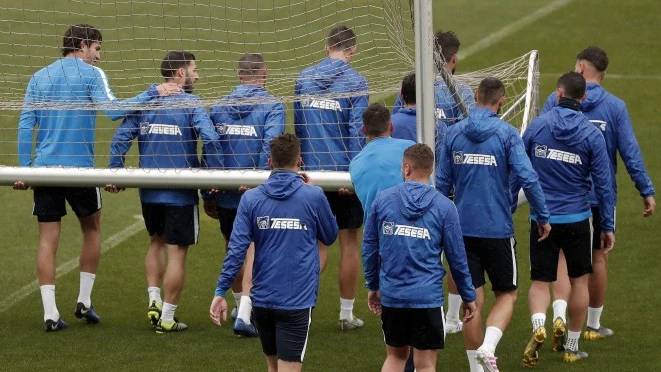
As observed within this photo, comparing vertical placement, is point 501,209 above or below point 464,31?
below

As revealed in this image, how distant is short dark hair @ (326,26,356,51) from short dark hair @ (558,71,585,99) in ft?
6.35

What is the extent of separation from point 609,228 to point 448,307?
1933mm

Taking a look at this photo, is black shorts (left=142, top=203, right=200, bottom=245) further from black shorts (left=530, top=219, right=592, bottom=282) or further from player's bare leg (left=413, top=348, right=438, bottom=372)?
player's bare leg (left=413, top=348, right=438, bottom=372)

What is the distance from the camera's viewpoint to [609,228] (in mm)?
Answer: 9734

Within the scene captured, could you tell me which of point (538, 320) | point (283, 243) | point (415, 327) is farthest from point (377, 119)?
point (538, 320)

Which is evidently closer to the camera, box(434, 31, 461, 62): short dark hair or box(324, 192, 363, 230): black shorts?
box(434, 31, 461, 62): short dark hair

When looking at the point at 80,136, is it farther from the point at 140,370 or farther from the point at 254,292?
the point at 254,292

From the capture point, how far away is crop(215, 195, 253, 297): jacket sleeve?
8180 millimetres

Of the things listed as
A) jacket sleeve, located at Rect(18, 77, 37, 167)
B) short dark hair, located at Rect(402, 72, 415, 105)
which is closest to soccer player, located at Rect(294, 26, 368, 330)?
short dark hair, located at Rect(402, 72, 415, 105)

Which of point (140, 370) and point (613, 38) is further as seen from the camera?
point (613, 38)

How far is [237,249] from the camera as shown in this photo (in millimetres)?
8203

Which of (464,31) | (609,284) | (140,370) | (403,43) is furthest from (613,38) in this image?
(140,370)

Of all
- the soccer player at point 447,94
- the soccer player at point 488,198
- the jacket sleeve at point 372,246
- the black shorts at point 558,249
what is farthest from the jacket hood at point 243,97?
the jacket sleeve at point 372,246

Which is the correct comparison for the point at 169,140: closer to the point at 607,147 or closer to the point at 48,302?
the point at 48,302
